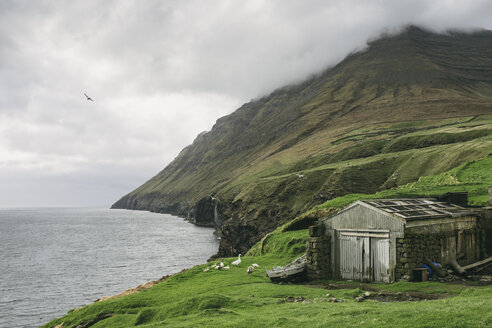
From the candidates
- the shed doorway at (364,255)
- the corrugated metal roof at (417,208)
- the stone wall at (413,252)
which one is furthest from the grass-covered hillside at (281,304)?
the corrugated metal roof at (417,208)

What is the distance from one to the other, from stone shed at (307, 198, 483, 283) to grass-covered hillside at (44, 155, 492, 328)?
1.42 m

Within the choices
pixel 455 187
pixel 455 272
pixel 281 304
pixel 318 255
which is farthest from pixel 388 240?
pixel 455 187

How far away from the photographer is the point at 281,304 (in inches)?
902

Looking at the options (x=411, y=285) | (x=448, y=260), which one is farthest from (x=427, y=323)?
(x=448, y=260)

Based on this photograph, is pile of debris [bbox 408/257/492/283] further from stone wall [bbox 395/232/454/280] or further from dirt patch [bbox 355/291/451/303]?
dirt patch [bbox 355/291/451/303]

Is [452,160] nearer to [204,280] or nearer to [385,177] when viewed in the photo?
[385,177]

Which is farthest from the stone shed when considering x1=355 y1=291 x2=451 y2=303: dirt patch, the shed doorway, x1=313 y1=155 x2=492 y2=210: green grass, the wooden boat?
x1=313 y1=155 x2=492 y2=210: green grass

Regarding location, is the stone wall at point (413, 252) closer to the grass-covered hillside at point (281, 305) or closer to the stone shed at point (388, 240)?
the stone shed at point (388, 240)

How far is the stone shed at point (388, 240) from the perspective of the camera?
28.6 meters

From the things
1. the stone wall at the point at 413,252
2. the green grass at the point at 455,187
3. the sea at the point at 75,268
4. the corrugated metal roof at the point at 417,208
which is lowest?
the sea at the point at 75,268

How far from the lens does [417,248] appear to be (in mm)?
28547

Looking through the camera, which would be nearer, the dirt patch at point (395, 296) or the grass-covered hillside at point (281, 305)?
the grass-covered hillside at point (281, 305)

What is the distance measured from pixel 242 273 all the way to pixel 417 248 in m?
14.5

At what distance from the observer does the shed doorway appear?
29359mm
